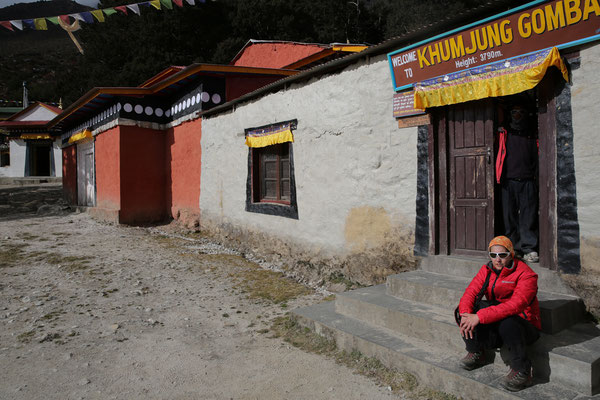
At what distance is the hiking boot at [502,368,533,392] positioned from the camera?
2641 millimetres

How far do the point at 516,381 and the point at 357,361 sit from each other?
4.09 feet

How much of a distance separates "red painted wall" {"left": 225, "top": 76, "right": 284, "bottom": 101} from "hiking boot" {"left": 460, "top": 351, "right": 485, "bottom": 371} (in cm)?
860

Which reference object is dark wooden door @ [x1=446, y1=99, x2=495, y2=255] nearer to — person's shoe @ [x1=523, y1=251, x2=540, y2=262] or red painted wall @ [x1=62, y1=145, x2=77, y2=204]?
person's shoe @ [x1=523, y1=251, x2=540, y2=262]

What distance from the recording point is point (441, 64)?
449cm

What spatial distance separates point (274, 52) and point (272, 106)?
8.16 m

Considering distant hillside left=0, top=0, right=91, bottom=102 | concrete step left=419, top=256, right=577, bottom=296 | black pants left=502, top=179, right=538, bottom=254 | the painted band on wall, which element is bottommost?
concrete step left=419, top=256, right=577, bottom=296

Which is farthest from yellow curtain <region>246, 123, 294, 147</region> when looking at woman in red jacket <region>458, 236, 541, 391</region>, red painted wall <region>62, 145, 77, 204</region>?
red painted wall <region>62, 145, 77, 204</region>

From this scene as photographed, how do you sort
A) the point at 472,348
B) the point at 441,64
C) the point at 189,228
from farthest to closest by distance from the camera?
the point at 189,228 → the point at 441,64 → the point at 472,348

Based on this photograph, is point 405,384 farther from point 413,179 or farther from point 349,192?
point 349,192

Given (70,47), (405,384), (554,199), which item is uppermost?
(70,47)

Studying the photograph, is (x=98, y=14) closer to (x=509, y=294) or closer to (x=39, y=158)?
(x=509, y=294)

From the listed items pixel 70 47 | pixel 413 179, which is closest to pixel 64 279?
pixel 413 179

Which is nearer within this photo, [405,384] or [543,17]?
[405,384]

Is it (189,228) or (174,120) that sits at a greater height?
(174,120)
